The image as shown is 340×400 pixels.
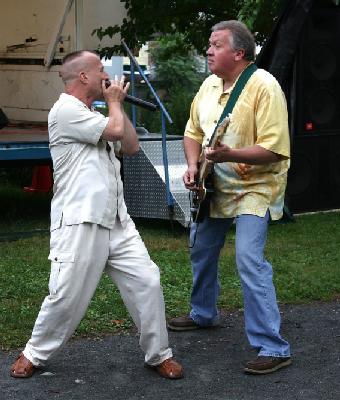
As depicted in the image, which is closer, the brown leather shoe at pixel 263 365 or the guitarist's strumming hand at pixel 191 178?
the brown leather shoe at pixel 263 365

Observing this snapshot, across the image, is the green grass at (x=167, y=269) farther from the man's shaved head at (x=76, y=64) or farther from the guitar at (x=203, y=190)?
the man's shaved head at (x=76, y=64)

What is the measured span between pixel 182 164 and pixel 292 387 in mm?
4750

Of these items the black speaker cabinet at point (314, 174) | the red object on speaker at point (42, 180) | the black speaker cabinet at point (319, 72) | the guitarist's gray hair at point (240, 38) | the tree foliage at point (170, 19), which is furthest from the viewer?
the red object on speaker at point (42, 180)

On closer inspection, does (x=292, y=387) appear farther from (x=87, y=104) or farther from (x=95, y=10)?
(x=95, y=10)

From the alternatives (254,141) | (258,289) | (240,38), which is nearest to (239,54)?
(240,38)

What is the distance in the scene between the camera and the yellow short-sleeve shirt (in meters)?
5.40

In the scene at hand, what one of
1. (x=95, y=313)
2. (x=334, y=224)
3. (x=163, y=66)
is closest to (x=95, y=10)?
(x=334, y=224)

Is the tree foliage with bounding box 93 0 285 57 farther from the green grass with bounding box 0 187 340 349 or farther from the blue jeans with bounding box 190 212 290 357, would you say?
the blue jeans with bounding box 190 212 290 357

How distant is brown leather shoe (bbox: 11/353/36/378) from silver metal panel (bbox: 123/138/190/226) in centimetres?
401

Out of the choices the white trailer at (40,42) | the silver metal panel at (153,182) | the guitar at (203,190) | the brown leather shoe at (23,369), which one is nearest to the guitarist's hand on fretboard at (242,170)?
the guitar at (203,190)

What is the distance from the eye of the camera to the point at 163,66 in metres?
21.5

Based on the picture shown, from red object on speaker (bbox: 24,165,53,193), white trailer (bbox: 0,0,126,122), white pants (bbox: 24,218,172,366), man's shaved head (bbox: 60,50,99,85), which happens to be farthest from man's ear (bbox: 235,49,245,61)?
red object on speaker (bbox: 24,165,53,193)

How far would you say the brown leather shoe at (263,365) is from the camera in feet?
17.6

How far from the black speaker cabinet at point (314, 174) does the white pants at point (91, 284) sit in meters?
5.15
